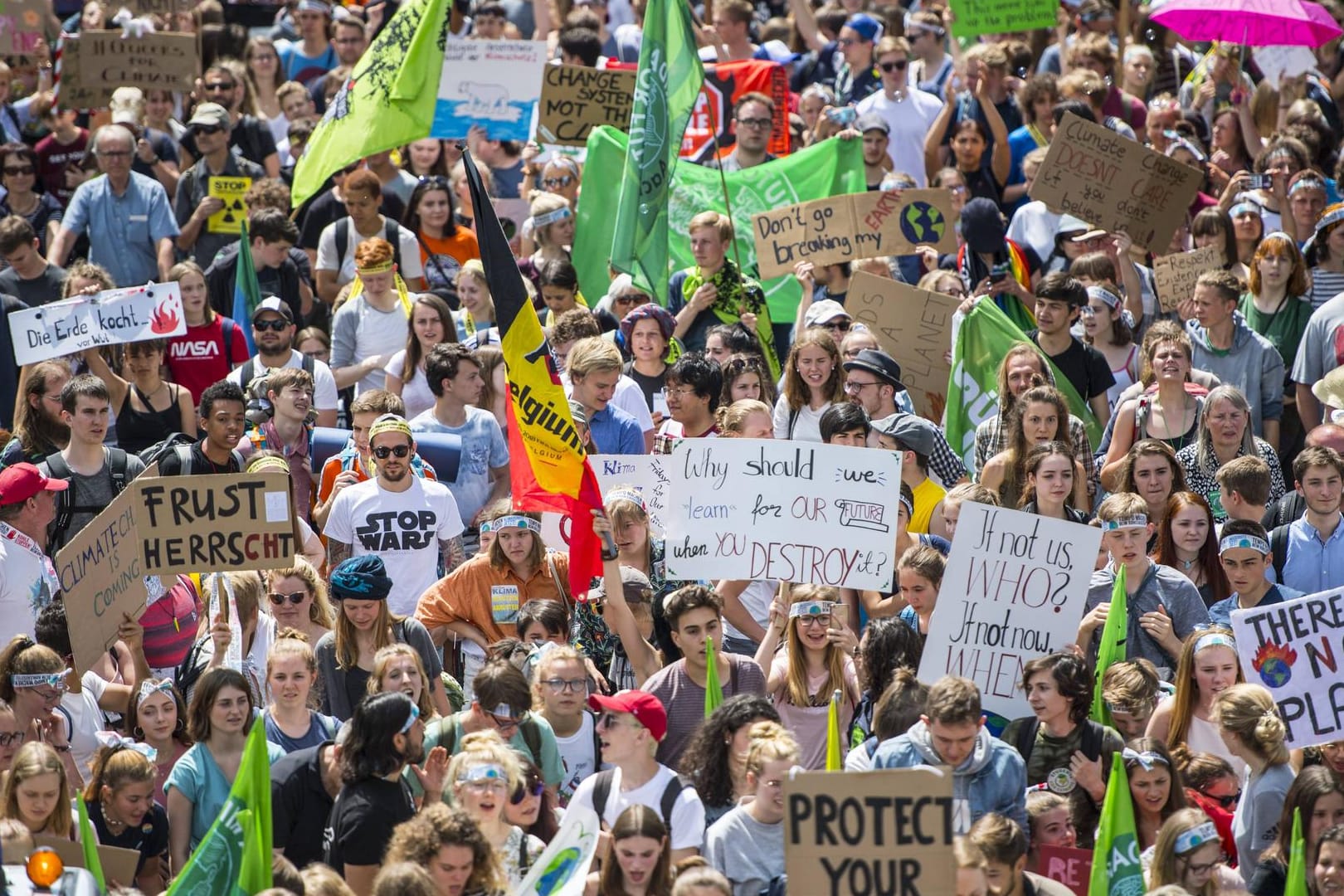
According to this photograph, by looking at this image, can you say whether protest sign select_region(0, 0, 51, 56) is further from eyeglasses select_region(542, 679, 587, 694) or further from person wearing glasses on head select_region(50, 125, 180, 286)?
eyeglasses select_region(542, 679, 587, 694)

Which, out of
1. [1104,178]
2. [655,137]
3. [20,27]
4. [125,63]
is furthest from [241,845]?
[20,27]

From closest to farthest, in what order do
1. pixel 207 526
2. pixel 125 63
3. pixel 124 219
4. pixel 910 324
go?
pixel 207 526 < pixel 910 324 < pixel 124 219 < pixel 125 63

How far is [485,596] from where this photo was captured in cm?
914

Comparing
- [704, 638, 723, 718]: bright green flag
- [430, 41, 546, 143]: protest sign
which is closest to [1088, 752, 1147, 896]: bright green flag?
[704, 638, 723, 718]: bright green flag

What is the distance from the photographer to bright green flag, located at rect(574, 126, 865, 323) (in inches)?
530

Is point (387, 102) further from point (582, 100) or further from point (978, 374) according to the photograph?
point (978, 374)

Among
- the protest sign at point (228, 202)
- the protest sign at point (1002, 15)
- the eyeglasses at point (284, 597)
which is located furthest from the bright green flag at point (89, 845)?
the protest sign at point (1002, 15)

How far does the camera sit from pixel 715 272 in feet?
39.2

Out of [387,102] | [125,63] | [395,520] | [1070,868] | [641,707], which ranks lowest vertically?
[1070,868]

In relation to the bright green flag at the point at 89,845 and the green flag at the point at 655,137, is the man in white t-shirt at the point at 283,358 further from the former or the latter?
the bright green flag at the point at 89,845

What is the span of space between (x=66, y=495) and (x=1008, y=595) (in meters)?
4.28

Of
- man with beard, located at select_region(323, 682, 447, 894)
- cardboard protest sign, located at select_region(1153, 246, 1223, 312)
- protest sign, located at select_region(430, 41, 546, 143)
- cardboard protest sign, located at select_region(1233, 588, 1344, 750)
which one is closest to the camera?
man with beard, located at select_region(323, 682, 447, 894)

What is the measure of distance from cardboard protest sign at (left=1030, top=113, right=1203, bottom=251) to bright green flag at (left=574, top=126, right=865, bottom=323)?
1.46 m

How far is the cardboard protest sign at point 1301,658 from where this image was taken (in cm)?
779
